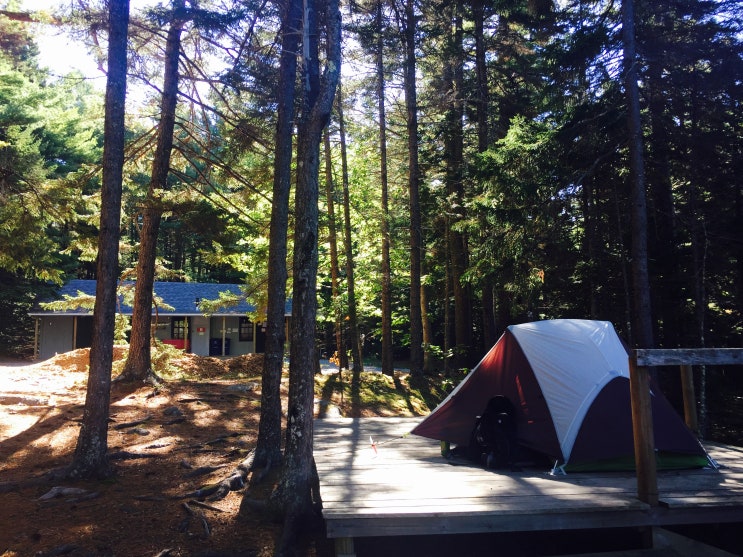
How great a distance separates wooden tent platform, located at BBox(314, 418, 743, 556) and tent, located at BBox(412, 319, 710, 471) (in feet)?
0.76

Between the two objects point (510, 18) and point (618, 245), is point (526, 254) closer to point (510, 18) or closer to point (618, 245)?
point (618, 245)

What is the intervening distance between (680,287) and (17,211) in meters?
15.5

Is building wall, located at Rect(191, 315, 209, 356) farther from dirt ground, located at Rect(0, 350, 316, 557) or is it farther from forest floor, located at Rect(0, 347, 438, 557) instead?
dirt ground, located at Rect(0, 350, 316, 557)

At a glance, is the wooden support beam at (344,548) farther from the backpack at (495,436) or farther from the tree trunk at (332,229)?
the tree trunk at (332,229)

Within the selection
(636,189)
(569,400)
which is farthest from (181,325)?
(569,400)

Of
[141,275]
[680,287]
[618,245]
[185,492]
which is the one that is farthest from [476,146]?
[185,492]

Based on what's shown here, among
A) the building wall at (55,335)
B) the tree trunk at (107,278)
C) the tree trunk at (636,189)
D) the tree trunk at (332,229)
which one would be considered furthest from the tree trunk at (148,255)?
the building wall at (55,335)

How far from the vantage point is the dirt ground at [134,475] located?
5.23 m

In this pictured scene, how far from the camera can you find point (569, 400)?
5.86 metres

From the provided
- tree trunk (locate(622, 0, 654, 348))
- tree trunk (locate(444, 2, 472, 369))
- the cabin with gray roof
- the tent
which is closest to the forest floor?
the tent

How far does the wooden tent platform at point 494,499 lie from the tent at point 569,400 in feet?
0.76

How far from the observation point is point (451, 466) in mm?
5953

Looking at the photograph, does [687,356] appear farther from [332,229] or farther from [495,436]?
[332,229]

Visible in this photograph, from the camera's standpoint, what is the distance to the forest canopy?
1041cm
